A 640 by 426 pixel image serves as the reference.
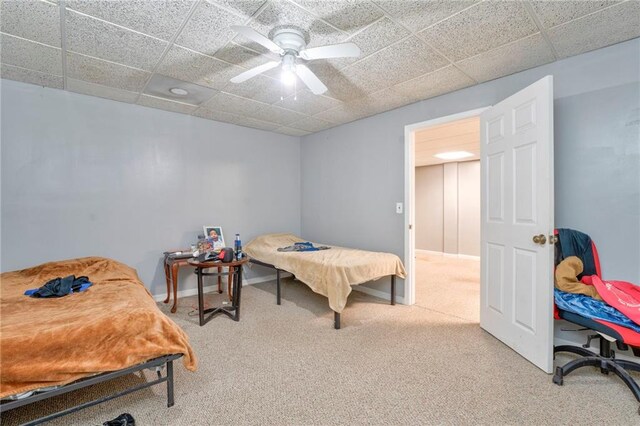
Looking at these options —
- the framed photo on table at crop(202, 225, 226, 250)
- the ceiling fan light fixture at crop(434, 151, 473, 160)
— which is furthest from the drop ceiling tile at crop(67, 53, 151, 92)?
the ceiling fan light fixture at crop(434, 151, 473, 160)

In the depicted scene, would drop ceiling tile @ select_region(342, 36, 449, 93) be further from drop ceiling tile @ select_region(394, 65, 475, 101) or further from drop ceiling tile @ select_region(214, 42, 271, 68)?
drop ceiling tile @ select_region(214, 42, 271, 68)

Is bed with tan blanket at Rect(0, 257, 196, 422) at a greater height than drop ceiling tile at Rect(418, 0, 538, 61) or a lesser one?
lesser

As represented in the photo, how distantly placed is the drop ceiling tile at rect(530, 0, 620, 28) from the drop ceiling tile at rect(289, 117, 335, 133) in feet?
8.74

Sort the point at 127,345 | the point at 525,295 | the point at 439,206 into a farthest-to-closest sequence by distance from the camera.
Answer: the point at 439,206, the point at 525,295, the point at 127,345

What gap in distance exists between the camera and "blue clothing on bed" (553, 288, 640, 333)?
5.84ft

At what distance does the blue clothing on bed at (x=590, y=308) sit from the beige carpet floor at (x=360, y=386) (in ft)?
1.57

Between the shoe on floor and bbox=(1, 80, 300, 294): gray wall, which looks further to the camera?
bbox=(1, 80, 300, 294): gray wall

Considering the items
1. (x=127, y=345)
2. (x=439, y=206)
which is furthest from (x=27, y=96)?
(x=439, y=206)

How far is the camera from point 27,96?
2.92 meters

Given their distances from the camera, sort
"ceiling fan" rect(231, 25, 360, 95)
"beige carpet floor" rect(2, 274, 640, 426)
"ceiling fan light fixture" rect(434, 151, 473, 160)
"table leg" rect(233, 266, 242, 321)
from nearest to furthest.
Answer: "beige carpet floor" rect(2, 274, 640, 426)
"ceiling fan" rect(231, 25, 360, 95)
"table leg" rect(233, 266, 242, 321)
"ceiling fan light fixture" rect(434, 151, 473, 160)

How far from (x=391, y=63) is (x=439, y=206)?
562 cm

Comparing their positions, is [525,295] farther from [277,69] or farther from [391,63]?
[277,69]

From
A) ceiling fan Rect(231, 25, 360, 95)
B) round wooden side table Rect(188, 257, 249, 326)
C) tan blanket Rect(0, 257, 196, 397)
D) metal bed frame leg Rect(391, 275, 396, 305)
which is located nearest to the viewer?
tan blanket Rect(0, 257, 196, 397)

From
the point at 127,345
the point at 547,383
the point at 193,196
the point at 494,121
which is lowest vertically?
the point at 547,383
